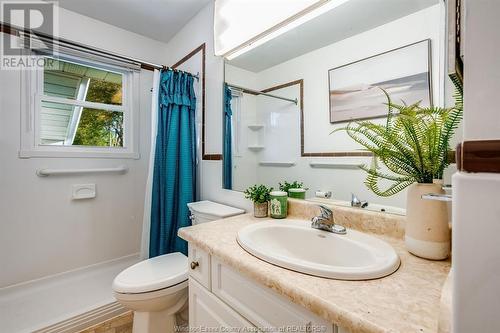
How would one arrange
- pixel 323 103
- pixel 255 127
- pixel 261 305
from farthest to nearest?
pixel 255 127 → pixel 323 103 → pixel 261 305

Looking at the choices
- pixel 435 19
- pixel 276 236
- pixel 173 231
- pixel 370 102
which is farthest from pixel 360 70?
pixel 173 231

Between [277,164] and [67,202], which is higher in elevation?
[277,164]

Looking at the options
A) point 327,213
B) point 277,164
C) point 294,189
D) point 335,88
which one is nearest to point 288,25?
point 335,88

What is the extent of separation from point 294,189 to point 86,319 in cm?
155

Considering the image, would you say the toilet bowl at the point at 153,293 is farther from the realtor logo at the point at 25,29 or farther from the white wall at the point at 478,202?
the realtor logo at the point at 25,29

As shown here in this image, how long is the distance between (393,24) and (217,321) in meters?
1.29

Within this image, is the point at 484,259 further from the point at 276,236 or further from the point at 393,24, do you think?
the point at 393,24

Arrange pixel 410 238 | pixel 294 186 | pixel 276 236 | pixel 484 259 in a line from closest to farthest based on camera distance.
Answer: pixel 484 259, pixel 410 238, pixel 276 236, pixel 294 186

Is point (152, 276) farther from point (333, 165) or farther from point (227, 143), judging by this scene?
point (333, 165)

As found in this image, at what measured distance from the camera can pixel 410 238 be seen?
2.34 feet

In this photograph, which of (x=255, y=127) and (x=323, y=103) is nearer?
(x=323, y=103)

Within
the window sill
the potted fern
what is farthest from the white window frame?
the potted fern

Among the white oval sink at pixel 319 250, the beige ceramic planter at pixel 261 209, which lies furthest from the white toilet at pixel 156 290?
the white oval sink at pixel 319 250

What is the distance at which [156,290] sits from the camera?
1.18m
